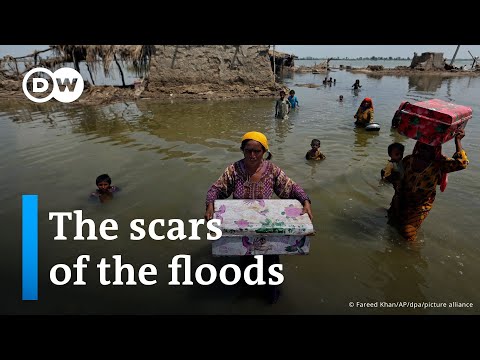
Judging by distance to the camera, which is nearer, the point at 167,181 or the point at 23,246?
the point at 23,246

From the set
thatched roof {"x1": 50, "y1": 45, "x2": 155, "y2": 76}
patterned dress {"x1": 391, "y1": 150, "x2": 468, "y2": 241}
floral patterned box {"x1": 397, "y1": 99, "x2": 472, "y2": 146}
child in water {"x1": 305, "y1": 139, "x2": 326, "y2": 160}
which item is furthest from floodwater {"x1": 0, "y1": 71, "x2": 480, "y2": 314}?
thatched roof {"x1": 50, "y1": 45, "x2": 155, "y2": 76}

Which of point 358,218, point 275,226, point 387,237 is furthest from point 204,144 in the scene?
point 275,226

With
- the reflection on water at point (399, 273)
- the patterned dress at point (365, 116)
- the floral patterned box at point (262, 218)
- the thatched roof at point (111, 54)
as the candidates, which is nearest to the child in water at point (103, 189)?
the floral patterned box at point (262, 218)

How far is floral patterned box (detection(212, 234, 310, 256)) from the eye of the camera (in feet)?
7.76

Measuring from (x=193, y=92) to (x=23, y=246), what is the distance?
49.6 ft

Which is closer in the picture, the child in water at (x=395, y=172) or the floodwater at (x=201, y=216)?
the floodwater at (x=201, y=216)

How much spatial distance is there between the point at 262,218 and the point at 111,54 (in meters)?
19.3

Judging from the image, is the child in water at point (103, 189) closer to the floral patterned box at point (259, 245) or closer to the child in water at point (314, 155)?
the floral patterned box at point (259, 245)

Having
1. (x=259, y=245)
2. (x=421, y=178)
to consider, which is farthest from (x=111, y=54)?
(x=259, y=245)

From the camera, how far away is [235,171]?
10.1 ft

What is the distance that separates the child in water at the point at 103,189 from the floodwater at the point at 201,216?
0.19 metres

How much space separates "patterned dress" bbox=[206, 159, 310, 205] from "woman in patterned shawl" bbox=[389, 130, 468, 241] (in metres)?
1.74

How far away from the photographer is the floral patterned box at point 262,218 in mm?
2312
